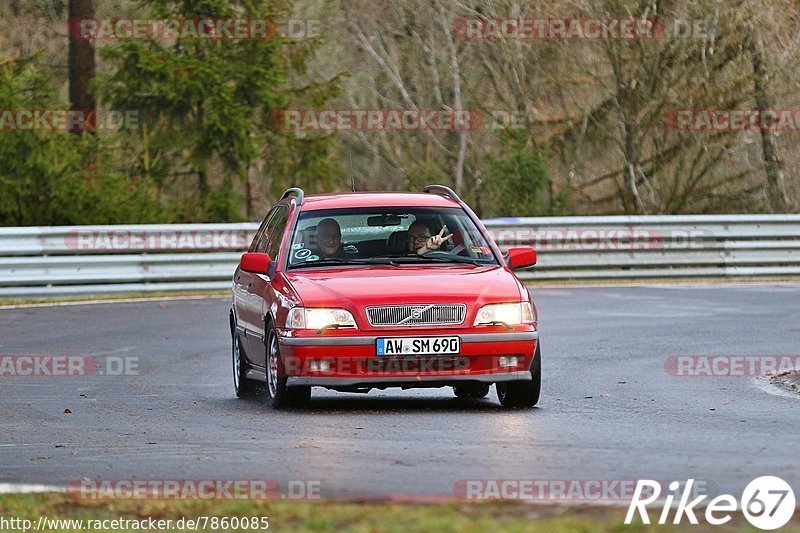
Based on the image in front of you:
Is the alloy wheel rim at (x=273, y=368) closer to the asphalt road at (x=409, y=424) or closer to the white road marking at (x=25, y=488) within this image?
the asphalt road at (x=409, y=424)

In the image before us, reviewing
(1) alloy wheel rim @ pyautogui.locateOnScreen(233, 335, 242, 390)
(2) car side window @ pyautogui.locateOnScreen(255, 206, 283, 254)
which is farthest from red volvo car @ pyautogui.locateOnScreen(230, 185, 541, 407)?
(2) car side window @ pyautogui.locateOnScreen(255, 206, 283, 254)

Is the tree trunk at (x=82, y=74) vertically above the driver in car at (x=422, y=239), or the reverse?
the driver in car at (x=422, y=239)

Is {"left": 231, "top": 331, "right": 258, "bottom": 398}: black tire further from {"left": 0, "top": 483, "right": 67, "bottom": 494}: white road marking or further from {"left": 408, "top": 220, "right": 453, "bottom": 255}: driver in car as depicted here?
{"left": 0, "top": 483, "right": 67, "bottom": 494}: white road marking

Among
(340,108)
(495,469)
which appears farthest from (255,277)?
(340,108)

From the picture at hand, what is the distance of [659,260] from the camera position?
28.7 m

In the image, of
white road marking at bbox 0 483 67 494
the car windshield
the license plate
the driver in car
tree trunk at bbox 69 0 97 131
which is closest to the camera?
white road marking at bbox 0 483 67 494

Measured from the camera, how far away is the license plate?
11602 millimetres

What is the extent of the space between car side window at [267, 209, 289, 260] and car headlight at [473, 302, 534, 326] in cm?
195

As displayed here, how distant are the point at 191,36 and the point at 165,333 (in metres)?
14.8

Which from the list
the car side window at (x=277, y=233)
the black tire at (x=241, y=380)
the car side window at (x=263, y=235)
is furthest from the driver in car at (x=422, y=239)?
the black tire at (x=241, y=380)

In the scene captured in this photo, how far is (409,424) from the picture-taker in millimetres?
10945

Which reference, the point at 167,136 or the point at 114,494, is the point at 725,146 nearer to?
the point at 167,136

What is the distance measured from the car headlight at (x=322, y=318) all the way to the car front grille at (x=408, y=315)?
0.15 metres

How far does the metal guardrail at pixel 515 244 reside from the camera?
84.1 ft
